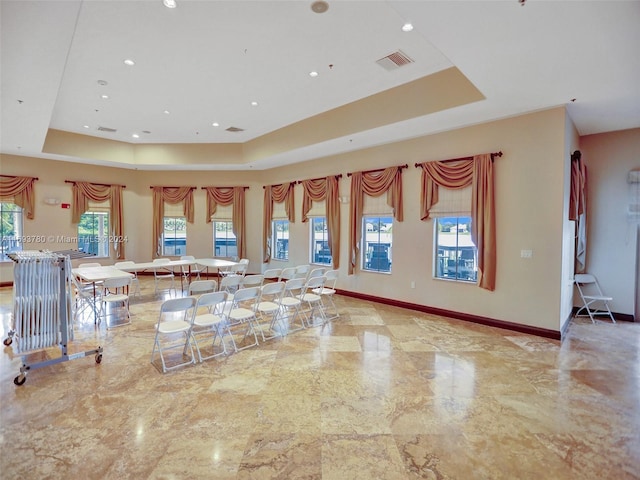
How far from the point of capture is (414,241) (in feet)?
19.6

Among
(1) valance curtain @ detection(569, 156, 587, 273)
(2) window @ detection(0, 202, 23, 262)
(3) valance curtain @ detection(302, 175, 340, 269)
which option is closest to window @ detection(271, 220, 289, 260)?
(3) valance curtain @ detection(302, 175, 340, 269)

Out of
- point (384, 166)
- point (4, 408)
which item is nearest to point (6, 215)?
point (4, 408)

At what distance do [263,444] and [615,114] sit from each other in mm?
6204

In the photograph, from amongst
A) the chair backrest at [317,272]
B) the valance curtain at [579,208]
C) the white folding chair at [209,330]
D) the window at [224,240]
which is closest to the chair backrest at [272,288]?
the white folding chair at [209,330]

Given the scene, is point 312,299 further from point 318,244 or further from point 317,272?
point 318,244

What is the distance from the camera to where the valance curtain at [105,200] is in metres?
8.36

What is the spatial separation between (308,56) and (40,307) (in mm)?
4040

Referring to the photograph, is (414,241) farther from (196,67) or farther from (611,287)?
(196,67)

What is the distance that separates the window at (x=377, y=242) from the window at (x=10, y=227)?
8.31 m

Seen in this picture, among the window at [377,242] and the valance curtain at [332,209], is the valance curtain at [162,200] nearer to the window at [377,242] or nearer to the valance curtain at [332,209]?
the valance curtain at [332,209]

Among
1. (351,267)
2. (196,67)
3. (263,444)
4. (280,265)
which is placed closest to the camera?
(263,444)

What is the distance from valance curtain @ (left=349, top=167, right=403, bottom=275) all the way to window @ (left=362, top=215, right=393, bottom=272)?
0.66ft

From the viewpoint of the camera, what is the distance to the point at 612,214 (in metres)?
5.50

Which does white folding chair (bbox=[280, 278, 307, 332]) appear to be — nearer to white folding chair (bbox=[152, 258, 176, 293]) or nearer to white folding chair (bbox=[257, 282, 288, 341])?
white folding chair (bbox=[257, 282, 288, 341])
